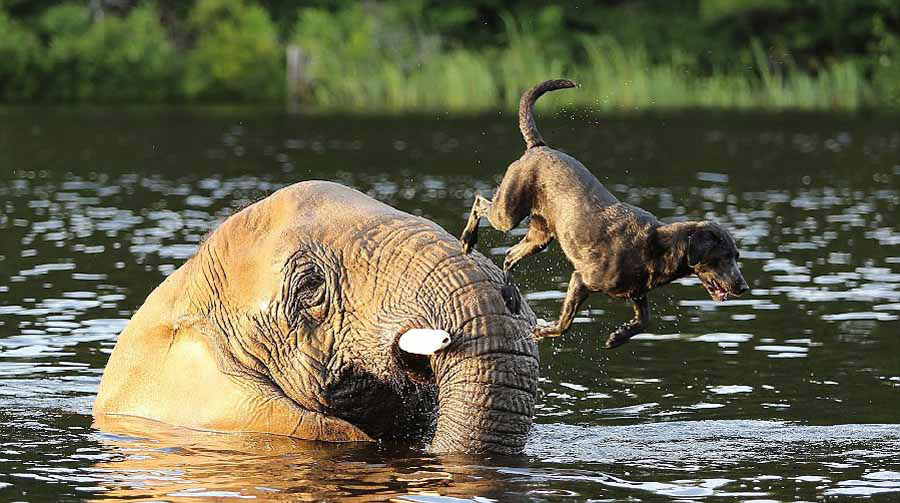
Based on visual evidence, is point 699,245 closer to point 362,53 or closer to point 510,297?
point 510,297

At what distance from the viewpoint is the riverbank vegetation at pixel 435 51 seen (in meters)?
57.0

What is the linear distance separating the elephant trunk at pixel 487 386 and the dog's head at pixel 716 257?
1.09 metres

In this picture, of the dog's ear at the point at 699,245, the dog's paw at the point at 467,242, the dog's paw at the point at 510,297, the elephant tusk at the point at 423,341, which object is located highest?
the dog's ear at the point at 699,245

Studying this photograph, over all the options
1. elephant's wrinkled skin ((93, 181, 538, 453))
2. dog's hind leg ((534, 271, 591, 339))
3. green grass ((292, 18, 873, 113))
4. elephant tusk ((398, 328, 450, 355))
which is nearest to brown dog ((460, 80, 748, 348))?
dog's hind leg ((534, 271, 591, 339))

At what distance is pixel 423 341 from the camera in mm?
9398

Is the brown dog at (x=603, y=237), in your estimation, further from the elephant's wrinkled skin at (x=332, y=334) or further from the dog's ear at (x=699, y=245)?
the elephant's wrinkled skin at (x=332, y=334)

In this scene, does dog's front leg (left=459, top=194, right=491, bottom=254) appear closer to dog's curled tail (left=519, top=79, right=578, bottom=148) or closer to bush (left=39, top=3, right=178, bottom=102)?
dog's curled tail (left=519, top=79, right=578, bottom=148)

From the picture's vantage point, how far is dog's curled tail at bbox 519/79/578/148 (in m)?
9.59

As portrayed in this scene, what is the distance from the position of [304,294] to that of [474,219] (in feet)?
3.94

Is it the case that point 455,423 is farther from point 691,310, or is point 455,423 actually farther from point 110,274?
point 110,274

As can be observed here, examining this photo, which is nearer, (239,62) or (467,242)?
(467,242)

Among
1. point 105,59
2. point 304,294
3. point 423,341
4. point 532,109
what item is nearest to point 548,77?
point 105,59

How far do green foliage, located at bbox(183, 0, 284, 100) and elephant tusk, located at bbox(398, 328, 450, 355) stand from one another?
58079 millimetres

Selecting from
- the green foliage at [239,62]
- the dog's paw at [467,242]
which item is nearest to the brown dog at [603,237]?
the dog's paw at [467,242]
